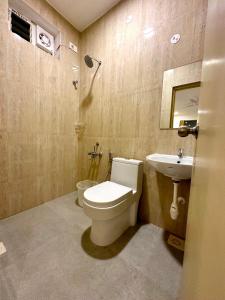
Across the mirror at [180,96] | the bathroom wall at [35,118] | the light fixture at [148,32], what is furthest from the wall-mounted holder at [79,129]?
the light fixture at [148,32]

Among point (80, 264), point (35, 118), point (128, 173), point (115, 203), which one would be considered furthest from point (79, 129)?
point (80, 264)

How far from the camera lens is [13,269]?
1.00 meters

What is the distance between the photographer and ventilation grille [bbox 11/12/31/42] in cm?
157

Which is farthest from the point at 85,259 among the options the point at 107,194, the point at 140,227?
the point at 140,227

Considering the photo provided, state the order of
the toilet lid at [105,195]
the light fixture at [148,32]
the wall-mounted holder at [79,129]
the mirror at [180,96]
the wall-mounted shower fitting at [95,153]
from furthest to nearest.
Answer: the wall-mounted holder at [79,129] < the wall-mounted shower fitting at [95,153] < the light fixture at [148,32] < the mirror at [180,96] < the toilet lid at [105,195]

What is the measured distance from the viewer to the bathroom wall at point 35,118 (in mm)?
1513

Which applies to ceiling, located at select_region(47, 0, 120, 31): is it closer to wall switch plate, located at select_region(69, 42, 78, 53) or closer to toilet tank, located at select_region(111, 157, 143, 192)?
wall switch plate, located at select_region(69, 42, 78, 53)

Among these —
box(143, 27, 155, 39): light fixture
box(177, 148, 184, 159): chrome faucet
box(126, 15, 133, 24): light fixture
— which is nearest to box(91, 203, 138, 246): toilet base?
box(177, 148, 184, 159): chrome faucet

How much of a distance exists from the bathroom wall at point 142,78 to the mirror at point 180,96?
0.06 meters

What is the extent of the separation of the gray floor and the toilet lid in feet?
1.40

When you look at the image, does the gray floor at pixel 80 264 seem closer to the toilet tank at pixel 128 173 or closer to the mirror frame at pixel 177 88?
the toilet tank at pixel 128 173

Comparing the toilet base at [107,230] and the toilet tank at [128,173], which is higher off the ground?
the toilet tank at [128,173]

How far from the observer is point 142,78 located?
156 centimetres

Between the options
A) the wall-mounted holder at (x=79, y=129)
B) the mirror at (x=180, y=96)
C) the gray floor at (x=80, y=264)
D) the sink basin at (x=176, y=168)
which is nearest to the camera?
the gray floor at (x=80, y=264)
